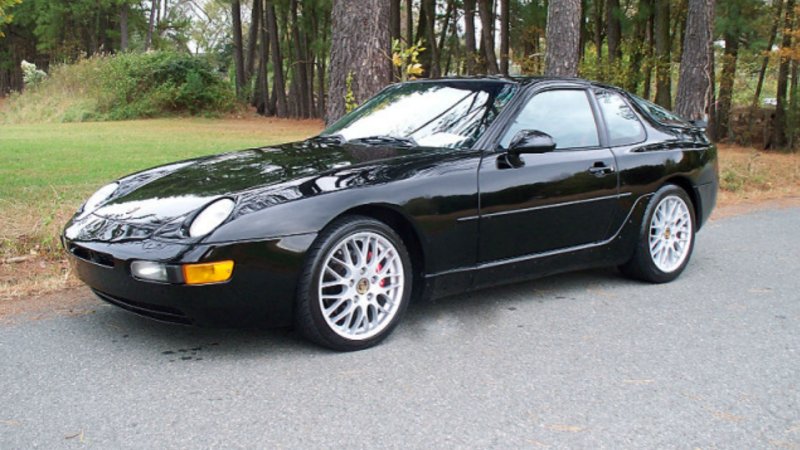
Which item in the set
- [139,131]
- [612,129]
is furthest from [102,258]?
[139,131]

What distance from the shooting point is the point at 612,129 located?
5.12 metres

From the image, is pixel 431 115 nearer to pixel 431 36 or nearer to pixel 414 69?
pixel 414 69

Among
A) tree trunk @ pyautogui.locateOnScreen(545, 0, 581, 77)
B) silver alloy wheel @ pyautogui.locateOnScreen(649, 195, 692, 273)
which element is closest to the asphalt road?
silver alloy wheel @ pyautogui.locateOnScreen(649, 195, 692, 273)

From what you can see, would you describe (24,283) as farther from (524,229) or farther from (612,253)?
(612,253)

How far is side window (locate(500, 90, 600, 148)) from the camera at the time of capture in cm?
466

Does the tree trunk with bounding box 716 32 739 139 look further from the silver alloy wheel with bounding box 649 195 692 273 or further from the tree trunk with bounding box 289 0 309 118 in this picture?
A: the tree trunk with bounding box 289 0 309 118

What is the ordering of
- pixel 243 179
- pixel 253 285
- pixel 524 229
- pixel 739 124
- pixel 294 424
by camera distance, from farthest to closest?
pixel 739 124 < pixel 524 229 < pixel 243 179 < pixel 253 285 < pixel 294 424

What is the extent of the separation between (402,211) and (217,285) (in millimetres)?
1036

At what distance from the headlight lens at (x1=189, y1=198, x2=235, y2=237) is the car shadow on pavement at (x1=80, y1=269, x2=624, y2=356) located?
65cm

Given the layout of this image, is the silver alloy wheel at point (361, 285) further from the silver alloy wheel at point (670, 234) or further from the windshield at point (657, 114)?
the windshield at point (657, 114)

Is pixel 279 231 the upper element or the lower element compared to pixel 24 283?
upper

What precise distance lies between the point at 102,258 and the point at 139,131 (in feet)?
58.4

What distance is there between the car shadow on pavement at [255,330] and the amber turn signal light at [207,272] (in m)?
0.47

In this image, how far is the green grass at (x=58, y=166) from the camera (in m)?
6.09
